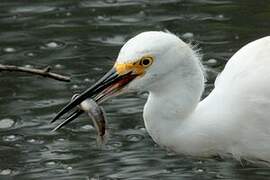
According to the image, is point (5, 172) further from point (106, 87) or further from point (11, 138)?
point (106, 87)

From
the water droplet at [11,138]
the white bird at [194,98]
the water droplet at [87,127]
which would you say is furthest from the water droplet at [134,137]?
the white bird at [194,98]

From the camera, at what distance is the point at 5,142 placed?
29.5 feet

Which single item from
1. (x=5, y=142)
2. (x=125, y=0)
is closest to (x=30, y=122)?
(x=5, y=142)

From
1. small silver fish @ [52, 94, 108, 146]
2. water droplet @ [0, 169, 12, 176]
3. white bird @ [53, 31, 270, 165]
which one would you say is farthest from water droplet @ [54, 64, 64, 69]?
small silver fish @ [52, 94, 108, 146]

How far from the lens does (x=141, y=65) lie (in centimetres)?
714

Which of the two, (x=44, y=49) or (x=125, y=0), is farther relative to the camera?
(x=125, y=0)

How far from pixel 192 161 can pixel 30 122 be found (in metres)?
1.62

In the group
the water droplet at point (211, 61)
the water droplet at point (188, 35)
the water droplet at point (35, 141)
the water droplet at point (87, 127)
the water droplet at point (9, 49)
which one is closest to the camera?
the water droplet at point (35, 141)

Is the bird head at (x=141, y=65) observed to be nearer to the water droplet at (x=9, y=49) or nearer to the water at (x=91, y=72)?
the water at (x=91, y=72)

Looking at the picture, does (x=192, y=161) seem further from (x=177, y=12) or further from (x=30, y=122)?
(x=177, y=12)

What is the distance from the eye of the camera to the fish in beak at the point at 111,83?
7133mm

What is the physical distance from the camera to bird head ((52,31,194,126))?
709 cm

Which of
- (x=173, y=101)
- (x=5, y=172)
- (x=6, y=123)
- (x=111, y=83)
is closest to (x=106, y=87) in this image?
(x=111, y=83)

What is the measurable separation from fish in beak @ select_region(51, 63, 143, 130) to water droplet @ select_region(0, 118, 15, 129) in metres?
2.20
